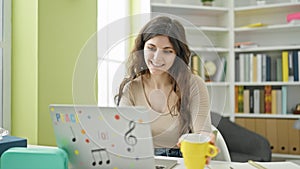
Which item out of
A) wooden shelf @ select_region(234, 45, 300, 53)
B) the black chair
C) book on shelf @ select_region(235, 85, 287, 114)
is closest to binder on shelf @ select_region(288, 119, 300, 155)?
book on shelf @ select_region(235, 85, 287, 114)

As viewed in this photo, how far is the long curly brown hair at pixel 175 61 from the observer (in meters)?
0.88

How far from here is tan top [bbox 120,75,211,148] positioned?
36.0 inches

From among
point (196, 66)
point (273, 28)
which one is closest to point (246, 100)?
point (273, 28)

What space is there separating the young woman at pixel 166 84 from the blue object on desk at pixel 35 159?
8.0 inches

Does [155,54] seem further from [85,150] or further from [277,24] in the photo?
[277,24]

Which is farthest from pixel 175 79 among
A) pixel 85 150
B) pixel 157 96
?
pixel 85 150

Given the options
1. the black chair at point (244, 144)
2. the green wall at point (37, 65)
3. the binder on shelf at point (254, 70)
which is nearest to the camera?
the green wall at point (37, 65)

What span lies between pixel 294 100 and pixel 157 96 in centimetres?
257

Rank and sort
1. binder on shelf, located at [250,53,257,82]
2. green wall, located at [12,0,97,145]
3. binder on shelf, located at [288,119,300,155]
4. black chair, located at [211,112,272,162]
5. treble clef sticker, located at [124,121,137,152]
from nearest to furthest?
treble clef sticker, located at [124,121,137,152] → green wall, located at [12,0,97,145] → black chair, located at [211,112,272,162] → binder on shelf, located at [288,119,300,155] → binder on shelf, located at [250,53,257,82]

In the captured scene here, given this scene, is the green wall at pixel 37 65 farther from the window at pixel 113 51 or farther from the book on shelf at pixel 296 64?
the book on shelf at pixel 296 64

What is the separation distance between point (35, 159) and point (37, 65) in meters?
0.90

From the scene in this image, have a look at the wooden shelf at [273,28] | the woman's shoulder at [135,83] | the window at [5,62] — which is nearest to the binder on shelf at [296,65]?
the wooden shelf at [273,28]

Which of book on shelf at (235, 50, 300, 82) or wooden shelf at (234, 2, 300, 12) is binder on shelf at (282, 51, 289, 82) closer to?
book on shelf at (235, 50, 300, 82)

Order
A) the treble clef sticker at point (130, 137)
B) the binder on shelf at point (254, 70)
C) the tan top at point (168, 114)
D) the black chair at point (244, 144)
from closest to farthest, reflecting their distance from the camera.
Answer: the treble clef sticker at point (130, 137) → the tan top at point (168, 114) → the black chair at point (244, 144) → the binder on shelf at point (254, 70)
